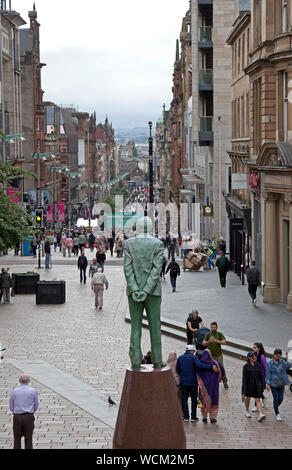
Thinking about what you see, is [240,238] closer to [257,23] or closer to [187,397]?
[257,23]

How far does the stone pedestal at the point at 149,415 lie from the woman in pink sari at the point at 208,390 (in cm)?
254

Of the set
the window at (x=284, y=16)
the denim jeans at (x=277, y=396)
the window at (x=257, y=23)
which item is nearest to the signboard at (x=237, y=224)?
the window at (x=257, y=23)

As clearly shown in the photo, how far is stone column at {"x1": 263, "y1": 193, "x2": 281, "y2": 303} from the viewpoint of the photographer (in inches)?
1261

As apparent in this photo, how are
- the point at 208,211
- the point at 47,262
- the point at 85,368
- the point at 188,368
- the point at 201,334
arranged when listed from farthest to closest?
the point at 208,211 < the point at 47,262 < the point at 85,368 < the point at 201,334 < the point at 188,368

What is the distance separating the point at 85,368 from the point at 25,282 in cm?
1534

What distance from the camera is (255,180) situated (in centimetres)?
3466

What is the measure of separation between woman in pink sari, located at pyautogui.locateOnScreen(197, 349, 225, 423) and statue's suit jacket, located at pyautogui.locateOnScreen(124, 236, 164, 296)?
2.63 meters

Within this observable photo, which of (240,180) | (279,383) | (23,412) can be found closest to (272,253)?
(240,180)

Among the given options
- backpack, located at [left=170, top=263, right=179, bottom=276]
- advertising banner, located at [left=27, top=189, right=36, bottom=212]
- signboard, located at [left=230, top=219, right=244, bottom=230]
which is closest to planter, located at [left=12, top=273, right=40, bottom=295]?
backpack, located at [left=170, top=263, right=179, bottom=276]

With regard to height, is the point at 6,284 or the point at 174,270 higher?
the point at 174,270

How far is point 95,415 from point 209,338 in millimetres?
3128

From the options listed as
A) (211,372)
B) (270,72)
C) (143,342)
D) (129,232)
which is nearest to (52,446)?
(211,372)

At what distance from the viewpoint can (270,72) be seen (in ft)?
105

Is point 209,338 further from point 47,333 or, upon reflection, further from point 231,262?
point 231,262
